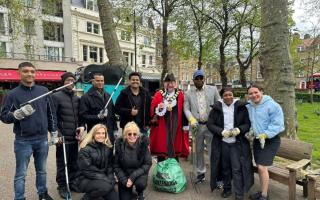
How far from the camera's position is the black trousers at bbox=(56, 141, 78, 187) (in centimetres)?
487

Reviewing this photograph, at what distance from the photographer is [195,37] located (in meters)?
25.6

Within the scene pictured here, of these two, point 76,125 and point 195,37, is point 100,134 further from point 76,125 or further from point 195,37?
point 195,37

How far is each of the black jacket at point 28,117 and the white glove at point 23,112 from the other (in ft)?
0.46

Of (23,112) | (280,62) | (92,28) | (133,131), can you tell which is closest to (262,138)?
(133,131)

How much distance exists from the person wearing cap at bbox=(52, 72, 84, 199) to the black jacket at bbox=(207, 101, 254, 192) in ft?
7.11

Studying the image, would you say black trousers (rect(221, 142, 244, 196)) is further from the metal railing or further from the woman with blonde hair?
the metal railing

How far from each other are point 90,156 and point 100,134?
0.35 metres


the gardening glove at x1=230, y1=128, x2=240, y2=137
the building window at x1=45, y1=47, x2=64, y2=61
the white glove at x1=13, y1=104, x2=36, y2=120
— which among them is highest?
the building window at x1=45, y1=47, x2=64, y2=61

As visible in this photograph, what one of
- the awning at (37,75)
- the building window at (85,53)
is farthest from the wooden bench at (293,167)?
the building window at (85,53)

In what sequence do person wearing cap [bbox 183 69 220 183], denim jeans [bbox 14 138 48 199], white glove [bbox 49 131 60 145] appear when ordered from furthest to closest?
person wearing cap [bbox 183 69 220 183] < white glove [bbox 49 131 60 145] < denim jeans [bbox 14 138 48 199]

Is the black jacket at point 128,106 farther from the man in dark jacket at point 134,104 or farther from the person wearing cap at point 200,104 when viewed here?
the person wearing cap at point 200,104

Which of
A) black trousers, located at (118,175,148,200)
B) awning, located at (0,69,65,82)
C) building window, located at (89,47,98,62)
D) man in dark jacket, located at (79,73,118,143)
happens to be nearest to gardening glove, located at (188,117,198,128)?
black trousers, located at (118,175,148,200)

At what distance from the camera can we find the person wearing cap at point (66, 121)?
4.72 meters

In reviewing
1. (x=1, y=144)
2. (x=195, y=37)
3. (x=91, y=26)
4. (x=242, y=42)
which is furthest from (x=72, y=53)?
(x=1, y=144)
